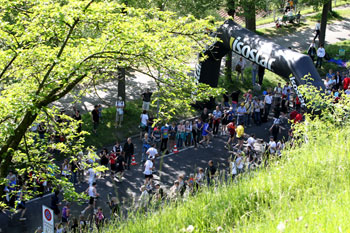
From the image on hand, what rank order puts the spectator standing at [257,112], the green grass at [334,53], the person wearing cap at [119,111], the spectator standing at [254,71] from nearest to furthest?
the person wearing cap at [119,111] < the spectator standing at [257,112] < the spectator standing at [254,71] < the green grass at [334,53]

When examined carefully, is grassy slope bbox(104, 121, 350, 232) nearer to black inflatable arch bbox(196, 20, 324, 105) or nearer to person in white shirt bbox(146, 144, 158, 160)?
black inflatable arch bbox(196, 20, 324, 105)

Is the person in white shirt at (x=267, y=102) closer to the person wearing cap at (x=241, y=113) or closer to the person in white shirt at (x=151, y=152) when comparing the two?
the person wearing cap at (x=241, y=113)

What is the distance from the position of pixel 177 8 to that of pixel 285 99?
7411 millimetres

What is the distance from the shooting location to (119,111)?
22.2 m

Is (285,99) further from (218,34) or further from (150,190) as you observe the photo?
(150,190)

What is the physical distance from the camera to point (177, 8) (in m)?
25.8

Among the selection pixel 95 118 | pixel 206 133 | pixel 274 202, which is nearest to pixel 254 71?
pixel 206 133

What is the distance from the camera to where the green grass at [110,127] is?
70.2ft

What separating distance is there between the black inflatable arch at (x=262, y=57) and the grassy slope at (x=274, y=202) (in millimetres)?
8296

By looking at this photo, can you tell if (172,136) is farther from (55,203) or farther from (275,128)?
(55,203)

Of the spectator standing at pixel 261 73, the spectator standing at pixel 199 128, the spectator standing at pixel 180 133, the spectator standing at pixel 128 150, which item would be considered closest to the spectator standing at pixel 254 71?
the spectator standing at pixel 261 73

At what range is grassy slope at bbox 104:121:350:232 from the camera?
6480 millimetres

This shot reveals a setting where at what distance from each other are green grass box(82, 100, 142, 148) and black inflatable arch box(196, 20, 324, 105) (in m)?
3.79

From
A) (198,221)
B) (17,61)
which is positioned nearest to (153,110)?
(17,61)
